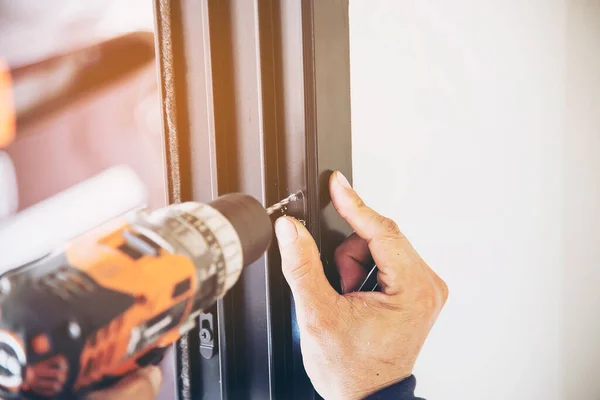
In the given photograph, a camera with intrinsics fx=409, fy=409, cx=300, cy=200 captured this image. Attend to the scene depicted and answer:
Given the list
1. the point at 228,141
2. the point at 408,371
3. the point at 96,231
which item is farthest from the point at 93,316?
the point at 408,371

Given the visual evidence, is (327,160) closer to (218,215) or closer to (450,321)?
(218,215)

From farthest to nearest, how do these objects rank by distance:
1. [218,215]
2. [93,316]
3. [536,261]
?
[536,261] → [218,215] → [93,316]

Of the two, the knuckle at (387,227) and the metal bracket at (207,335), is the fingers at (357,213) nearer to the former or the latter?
the knuckle at (387,227)

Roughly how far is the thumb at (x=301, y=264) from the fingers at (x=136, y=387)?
0.17 metres

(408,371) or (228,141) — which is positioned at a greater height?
(228,141)

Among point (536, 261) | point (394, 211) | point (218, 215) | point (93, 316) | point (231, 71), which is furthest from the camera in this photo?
point (536, 261)

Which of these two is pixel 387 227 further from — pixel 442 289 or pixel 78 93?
pixel 78 93

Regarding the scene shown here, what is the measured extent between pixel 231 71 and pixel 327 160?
156 mm

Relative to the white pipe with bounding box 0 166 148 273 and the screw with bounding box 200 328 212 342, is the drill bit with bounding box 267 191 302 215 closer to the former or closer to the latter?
the screw with bounding box 200 328 212 342

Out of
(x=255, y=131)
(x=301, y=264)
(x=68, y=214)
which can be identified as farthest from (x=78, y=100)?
(x=301, y=264)

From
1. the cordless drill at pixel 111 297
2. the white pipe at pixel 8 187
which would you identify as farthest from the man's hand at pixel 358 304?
the white pipe at pixel 8 187

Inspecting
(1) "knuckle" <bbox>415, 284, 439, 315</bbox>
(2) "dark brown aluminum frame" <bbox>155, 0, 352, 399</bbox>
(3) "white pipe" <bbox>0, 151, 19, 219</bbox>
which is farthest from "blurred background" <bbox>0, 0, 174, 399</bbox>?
(1) "knuckle" <bbox>415, 284, 439, 315</bbox>

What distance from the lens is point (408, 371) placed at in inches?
21.9

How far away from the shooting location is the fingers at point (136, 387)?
317mm
